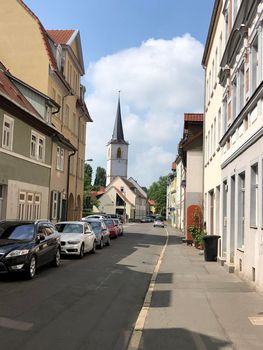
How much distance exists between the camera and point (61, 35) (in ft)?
134

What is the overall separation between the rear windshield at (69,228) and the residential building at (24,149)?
7.35 ft

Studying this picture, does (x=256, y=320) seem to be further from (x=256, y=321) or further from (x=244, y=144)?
(x=244, y=144)

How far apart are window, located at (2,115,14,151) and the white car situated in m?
4.32

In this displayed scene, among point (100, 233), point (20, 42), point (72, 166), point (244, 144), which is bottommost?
point (100, 233)

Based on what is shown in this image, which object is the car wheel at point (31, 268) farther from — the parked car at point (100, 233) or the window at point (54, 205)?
the window at point (54, 205)

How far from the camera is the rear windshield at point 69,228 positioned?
2320cm

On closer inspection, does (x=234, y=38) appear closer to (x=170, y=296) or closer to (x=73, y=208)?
(x=170, y=296)

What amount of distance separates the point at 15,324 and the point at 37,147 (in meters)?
19.5

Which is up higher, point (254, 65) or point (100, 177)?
point (100, 177)

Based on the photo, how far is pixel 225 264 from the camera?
18.7 m

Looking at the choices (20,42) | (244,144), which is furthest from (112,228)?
(244,144)

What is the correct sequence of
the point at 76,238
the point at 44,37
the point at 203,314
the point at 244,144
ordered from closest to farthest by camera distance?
1. the point at 203,314
2. the point at 244,144
3. the point at 76,238
4. the point at 44,37

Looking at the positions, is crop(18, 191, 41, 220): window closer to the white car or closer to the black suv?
the white car

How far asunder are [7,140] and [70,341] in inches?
656
